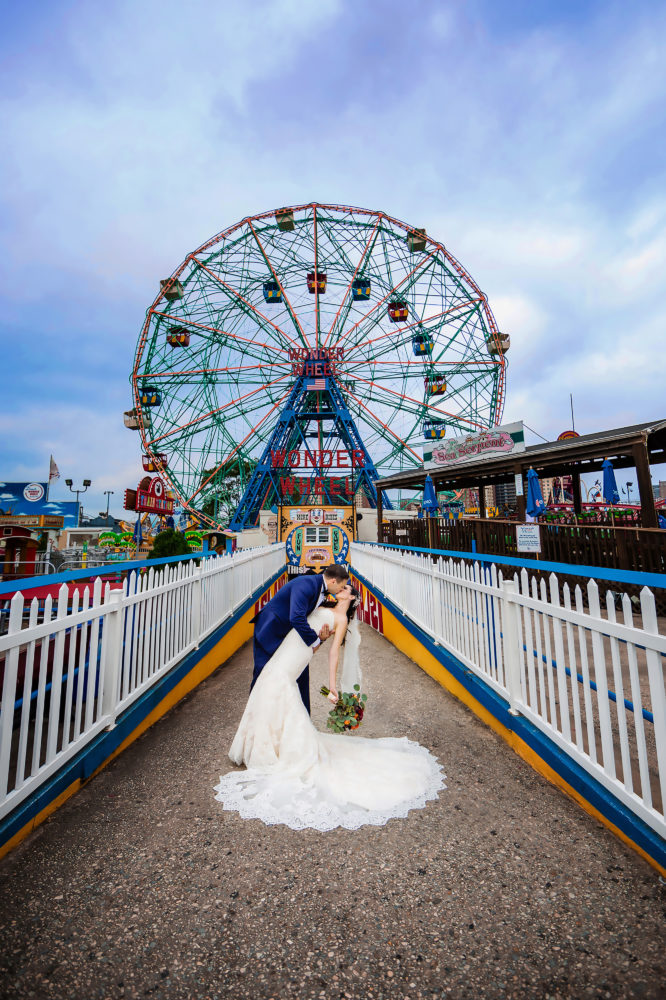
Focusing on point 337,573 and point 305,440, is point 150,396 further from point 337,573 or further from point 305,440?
point 337,573

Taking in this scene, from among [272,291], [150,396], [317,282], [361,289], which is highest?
[317,282]

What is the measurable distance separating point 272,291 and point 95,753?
25933 millimetres

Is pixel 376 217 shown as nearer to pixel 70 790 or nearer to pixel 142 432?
pixel 142 432

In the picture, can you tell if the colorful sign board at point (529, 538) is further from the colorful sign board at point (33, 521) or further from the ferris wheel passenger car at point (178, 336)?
the colorful sign board at point (33, 521)

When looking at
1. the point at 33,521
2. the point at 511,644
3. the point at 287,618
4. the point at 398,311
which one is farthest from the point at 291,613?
the point at 33,521

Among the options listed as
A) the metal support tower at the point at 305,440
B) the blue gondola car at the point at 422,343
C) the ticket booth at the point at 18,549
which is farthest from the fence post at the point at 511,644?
the blue gondola car at the point at 422,343

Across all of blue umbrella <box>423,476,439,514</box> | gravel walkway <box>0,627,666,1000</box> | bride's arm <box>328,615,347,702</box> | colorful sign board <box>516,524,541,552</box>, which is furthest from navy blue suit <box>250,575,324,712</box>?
blue umbrella <box>423,476,439,514</box>

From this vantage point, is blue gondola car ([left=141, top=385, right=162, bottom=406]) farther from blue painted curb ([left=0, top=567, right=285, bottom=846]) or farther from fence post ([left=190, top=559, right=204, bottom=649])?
blue painted curb ([left=0, top=567, right=285, bottom=846])

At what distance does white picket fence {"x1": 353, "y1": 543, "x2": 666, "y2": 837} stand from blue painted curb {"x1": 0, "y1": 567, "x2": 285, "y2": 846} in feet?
8.44

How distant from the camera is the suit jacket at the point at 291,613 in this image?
9.22 ft

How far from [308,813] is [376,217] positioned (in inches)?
1128

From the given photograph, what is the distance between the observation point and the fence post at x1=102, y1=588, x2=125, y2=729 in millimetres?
2842

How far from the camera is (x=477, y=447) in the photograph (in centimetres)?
1576

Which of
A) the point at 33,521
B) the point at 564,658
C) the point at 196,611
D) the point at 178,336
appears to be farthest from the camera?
the point at 33,521
